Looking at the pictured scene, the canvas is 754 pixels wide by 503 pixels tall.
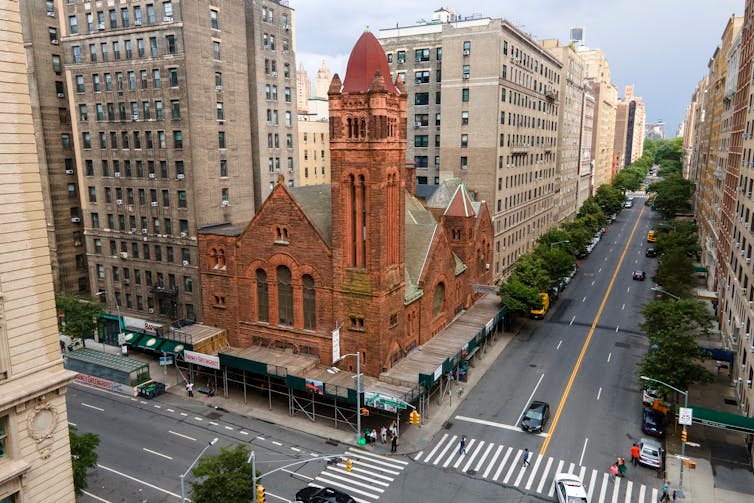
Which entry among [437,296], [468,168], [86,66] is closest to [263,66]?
[86,66]

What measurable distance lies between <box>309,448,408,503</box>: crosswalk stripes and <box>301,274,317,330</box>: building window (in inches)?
453

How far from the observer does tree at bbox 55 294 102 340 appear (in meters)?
53.2

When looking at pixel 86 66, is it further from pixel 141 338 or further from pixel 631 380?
pixel 631 380

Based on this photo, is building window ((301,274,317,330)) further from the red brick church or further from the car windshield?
the car windshield

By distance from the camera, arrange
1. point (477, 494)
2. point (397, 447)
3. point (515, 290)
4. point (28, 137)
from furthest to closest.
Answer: point (515, 290), point (397, 447), point (477, 494), point (28, 137)

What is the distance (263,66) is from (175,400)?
37.5 m

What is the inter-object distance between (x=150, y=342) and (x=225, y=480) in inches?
1052

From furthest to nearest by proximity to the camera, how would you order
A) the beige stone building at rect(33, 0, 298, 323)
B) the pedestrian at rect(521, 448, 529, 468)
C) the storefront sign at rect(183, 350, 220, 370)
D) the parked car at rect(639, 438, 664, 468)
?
the beige stone building at rect(33, 0, 298, 323) → the storefront sign at rect(183, 350, 220, 370) → the pedestrian at rect(521, 448, 529, 468) → the parked car at rect(639, 438, 664, 468)

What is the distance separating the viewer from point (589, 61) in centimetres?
16275

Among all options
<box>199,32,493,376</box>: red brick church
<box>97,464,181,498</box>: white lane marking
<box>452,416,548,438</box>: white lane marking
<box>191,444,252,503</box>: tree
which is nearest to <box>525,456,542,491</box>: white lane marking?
<box>452,416,548,438</box>: white lane marking

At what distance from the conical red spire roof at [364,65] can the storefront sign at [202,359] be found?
76.9 ft

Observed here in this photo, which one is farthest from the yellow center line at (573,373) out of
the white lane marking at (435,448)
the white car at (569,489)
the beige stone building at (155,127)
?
the beige stone building at (155,127)

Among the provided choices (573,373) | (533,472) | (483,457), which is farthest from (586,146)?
(533,472)

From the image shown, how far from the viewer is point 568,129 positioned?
111750 millimetres
